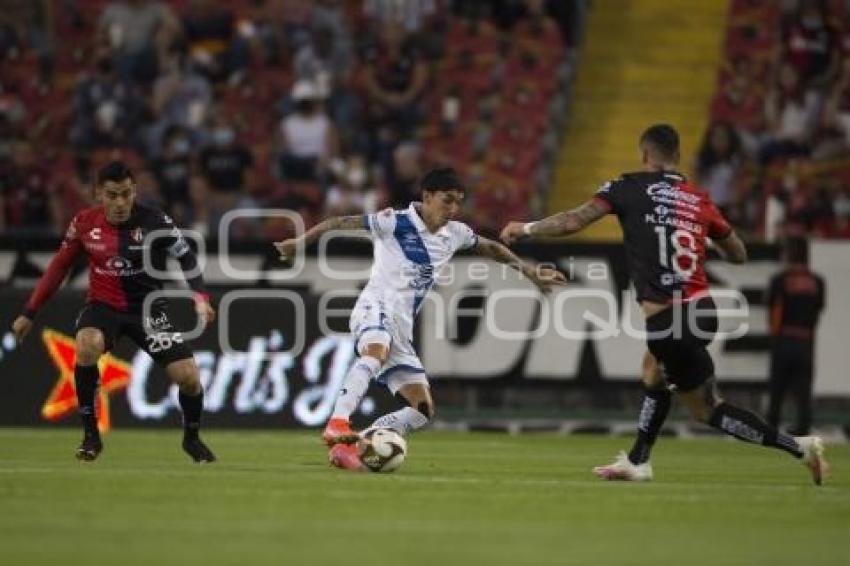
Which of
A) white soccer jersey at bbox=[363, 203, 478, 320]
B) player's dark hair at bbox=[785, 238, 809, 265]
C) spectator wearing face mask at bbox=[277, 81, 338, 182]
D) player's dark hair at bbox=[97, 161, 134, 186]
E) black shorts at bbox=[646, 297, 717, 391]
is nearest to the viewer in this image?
black shorts at bbox=[646, 297, 717, 391]

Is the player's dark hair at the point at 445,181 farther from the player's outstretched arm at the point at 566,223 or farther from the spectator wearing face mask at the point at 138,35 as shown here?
the spectator wearing face mask at the point at 138,35

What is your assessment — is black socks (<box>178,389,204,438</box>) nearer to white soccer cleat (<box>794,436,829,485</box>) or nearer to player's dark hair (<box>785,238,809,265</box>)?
white soccer cleat (<box>794,436,829,485</box>)

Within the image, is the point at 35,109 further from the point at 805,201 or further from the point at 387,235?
the point at 387,235

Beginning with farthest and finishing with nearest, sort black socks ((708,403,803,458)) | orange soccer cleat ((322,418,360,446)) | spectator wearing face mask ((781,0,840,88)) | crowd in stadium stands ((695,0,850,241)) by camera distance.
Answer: spectator wearing face mask ((781,0,840,88)) → crowd in stadium stands ((695,0,850,241)) → orange soccer cleat ((322,418,360,446)) → black socks ((708,403,803,458))

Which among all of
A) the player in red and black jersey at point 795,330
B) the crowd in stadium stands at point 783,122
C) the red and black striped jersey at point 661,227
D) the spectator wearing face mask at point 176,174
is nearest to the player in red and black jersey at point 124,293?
the red and black striped jersey at point 661,227

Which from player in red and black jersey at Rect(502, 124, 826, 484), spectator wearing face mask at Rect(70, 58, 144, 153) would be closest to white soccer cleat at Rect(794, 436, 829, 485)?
player in red and black jersey at Rect(502, 124, 826, 484)

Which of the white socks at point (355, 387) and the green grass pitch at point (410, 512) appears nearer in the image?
the green grass pitch at point (410, 512)

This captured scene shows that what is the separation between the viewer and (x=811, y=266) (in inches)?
864

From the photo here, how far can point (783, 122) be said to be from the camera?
24.9 m

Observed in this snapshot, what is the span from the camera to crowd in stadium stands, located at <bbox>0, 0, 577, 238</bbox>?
23.9 meters

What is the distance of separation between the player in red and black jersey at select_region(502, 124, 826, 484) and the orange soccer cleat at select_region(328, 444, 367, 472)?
189 centimetres

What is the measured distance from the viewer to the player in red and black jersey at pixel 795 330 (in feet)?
69.1

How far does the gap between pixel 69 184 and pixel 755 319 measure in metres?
8.20

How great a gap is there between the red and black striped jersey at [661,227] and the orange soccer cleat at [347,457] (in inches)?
87.3
